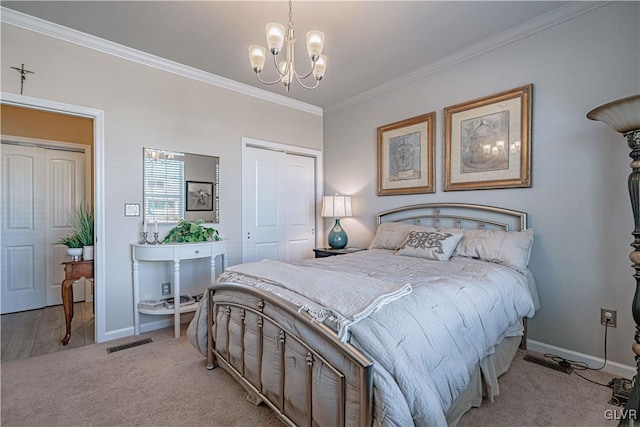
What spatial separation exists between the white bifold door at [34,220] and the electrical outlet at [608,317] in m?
5.55

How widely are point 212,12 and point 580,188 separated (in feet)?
10.6

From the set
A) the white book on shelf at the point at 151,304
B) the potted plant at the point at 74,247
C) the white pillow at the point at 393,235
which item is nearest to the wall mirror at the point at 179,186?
the potted plant at the point at 74,247

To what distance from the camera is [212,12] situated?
7.81 ft

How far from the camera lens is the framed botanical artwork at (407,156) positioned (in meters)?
3.33

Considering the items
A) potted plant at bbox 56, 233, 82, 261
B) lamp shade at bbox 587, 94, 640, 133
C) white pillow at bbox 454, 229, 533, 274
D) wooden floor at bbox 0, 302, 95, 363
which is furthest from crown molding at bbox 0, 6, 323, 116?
lamp shade at bbox 587, 94, 640, 133

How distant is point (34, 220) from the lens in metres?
3.77

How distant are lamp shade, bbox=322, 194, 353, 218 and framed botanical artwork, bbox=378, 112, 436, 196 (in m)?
0.47

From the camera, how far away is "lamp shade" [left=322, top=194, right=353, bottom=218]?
157 inches

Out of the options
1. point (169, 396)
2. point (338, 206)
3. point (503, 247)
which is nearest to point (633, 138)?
point (503, 247)

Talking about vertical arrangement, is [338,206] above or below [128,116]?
below

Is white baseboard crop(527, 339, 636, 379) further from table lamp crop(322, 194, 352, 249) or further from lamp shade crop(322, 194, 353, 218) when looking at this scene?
lamp shade crop(322, 194, 353, 218)

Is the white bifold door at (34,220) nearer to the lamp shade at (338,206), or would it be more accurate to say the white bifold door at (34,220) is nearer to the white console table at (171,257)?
the white console table at (171,257)

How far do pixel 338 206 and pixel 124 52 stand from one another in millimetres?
2842

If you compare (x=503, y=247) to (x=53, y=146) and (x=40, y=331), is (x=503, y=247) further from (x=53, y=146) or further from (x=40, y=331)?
(x=53, y=146)
